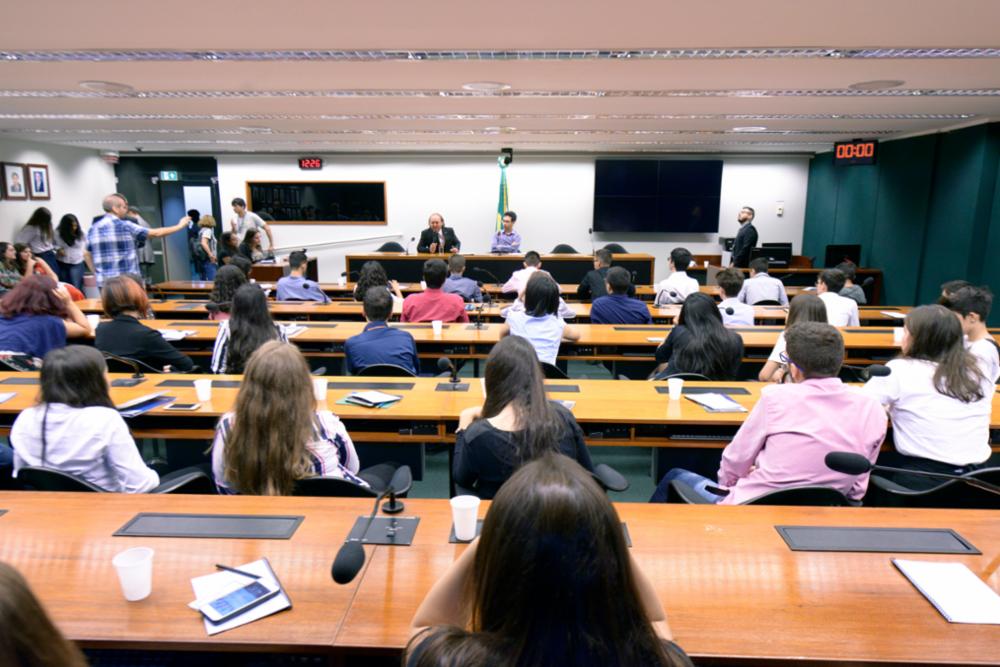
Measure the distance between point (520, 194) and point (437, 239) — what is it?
2539 mm

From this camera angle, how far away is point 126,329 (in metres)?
4.00

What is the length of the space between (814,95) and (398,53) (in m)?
3.93

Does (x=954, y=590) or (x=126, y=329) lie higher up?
(x=126, y=329)

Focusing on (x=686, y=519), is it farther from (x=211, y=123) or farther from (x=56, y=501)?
(x=211, y=123)

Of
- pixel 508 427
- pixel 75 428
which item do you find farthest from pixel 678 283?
pixel 75 428

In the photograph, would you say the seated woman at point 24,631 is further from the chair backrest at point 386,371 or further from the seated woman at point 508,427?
the chair backrest at point 386,371

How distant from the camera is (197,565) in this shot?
1.69 meters

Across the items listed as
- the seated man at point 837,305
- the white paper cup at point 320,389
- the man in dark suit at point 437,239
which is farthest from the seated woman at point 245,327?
the man in dark suit at point 437,239

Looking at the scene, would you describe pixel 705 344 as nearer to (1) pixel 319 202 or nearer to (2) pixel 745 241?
(2) pixel 745 241

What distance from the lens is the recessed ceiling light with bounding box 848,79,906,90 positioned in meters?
5.09

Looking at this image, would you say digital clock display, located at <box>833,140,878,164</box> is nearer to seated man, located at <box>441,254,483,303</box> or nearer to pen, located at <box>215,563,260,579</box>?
seated man, located at <box>441,254,483,303</box>

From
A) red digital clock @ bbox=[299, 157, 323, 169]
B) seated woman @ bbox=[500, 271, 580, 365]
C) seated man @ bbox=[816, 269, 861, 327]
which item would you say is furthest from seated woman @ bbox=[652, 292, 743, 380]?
red digital clock @ bbox=[299, 157, 323, 169]

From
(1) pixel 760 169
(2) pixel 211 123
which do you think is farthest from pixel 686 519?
(1) pixel 760 169

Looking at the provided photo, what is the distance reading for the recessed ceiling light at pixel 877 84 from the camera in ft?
16.7
